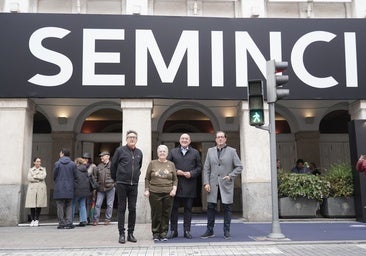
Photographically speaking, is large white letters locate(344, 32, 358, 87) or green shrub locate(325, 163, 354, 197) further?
large white letters locate(344, 32, 358, 87)

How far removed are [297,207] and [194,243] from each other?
5012 mm

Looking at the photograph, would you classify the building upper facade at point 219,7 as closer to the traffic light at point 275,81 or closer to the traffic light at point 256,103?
the traffic light at point 275,81

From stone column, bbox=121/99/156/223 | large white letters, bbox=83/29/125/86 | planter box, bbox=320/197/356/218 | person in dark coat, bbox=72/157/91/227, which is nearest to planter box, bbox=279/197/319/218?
planter box, bbox=320/197/356/218

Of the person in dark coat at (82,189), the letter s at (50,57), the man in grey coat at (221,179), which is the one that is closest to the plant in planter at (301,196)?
the man in grey coat at (221,179)

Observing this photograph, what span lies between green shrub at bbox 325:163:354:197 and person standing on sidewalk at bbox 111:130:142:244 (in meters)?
6.52

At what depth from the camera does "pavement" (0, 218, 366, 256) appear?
655 centimetres

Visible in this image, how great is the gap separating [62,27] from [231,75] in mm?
5066

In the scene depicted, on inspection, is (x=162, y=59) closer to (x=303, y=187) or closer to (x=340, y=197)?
(x=303, y=187)

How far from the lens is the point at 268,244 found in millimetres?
7145

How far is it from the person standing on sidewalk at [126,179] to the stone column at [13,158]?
174 inches

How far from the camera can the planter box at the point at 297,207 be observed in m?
11.1

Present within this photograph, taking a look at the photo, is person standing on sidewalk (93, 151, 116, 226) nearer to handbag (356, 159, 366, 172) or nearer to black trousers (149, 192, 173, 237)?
black trousers (149, 192, 173, 237)

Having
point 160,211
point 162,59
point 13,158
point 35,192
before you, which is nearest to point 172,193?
point 160,211

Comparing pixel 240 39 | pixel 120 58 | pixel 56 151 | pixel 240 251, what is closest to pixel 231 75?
pixel 240 39
